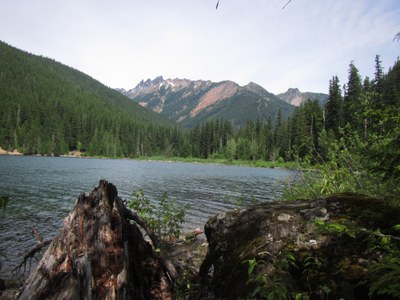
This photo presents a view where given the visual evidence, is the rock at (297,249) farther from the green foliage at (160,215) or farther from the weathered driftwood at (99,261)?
the green foliage at (160,215)

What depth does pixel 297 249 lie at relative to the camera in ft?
14.0

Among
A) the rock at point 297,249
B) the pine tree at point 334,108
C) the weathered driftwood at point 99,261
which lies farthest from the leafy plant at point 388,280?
the pine tree at point 334,108

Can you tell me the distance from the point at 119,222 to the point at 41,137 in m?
155

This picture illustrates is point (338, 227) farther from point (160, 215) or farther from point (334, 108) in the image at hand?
point (334, 108)

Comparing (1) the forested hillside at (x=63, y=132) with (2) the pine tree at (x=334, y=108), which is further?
(1) the forested hillside at (x=63, y=132)

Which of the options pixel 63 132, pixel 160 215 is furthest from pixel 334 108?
pixel 63 132

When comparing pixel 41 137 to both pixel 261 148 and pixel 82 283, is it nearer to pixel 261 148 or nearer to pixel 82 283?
pixel 261 148

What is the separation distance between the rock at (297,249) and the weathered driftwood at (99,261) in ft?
3.79

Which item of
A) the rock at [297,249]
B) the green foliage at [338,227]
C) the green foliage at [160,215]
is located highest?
the green foliage at [338,227]

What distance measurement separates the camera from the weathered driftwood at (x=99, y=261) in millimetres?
4359

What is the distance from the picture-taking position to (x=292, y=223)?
4.72m

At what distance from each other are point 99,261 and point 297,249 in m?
3.14

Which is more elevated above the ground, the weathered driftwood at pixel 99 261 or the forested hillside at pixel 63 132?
the forested hillside at pixel 63 132

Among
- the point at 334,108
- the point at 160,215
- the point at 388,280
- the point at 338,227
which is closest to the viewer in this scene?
the point at 388,280
